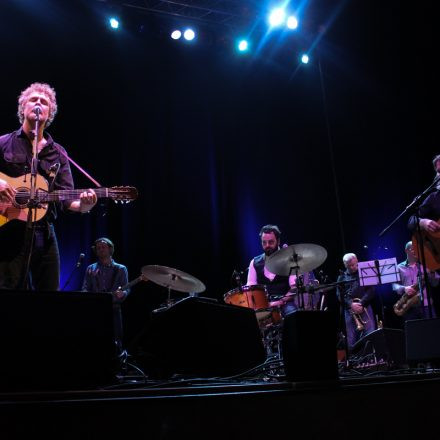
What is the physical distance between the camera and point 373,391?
5.19 feet

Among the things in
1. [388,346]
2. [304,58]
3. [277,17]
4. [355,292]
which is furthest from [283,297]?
[304,58]

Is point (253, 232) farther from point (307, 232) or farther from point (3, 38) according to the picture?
point (3, 38)

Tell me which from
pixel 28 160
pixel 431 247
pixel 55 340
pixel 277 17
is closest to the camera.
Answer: pixel 55 340

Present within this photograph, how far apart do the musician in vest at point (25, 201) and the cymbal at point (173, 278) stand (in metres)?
2.27

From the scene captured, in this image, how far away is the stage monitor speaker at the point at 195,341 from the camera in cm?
234

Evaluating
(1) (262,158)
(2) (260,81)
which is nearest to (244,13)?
(2) (260,81)

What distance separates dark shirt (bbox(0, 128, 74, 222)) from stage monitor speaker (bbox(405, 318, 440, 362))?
235 cm

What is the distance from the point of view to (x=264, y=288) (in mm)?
5340

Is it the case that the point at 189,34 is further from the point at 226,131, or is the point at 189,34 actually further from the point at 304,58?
the point at 304,58

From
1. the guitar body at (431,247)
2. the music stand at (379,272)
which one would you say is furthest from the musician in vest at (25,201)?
the music stand at (379,272)

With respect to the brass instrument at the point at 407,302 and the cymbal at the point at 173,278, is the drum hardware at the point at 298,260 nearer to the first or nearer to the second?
the cymbal at the point at 173,278

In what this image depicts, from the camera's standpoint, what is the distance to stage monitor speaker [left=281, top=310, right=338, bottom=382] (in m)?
1.69

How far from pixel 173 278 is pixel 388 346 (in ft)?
7.85

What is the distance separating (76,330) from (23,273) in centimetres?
108
